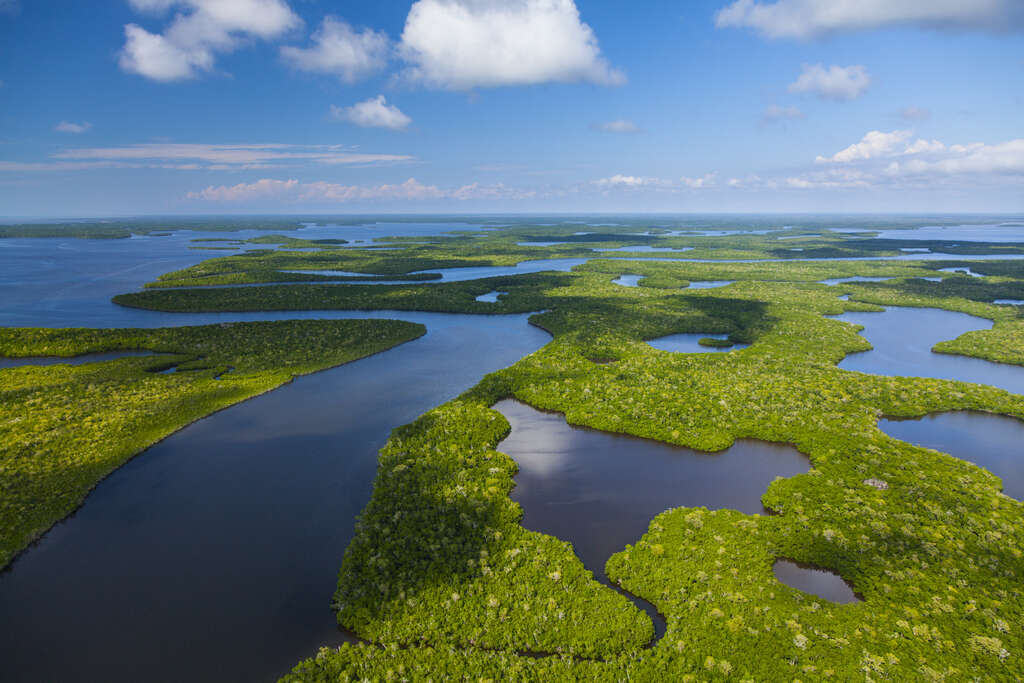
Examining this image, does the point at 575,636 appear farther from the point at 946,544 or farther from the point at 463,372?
the point at 463,372

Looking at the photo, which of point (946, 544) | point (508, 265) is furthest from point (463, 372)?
point (508, 265)

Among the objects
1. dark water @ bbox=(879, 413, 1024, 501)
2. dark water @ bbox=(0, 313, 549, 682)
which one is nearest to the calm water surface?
dark water @ bbox=(0, 313, 549, 682)

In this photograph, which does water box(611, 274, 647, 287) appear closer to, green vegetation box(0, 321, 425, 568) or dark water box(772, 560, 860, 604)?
green vegetation box(0, 321, 425, 568)

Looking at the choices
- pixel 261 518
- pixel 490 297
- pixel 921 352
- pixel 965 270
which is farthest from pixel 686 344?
pixel 965 270

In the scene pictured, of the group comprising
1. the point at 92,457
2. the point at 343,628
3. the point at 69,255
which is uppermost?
the point at 69,255

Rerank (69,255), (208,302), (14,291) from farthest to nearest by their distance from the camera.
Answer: (69,255) < (14,291) < (208,302)

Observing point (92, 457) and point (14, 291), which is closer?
point (92, 457)
